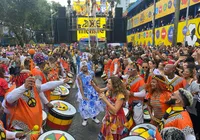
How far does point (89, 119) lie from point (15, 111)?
3.77 metres

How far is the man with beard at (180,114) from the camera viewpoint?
246cm

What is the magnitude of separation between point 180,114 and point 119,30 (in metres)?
29.1

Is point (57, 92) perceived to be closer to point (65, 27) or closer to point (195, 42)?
point (195, 42)

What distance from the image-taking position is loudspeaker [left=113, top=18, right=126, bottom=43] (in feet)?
100

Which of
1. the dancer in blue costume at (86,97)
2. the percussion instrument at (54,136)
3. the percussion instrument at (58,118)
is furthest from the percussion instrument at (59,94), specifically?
the percussion instrument at (54,136)

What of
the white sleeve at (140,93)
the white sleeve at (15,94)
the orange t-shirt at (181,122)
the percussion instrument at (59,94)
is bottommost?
the percussion instrument at (59,94)

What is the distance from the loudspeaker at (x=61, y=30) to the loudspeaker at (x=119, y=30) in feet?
22.4

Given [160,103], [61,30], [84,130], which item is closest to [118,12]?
[61,30]

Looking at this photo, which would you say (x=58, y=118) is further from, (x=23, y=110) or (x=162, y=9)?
(x=162, y=9)

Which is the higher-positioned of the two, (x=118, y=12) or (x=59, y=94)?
(x=118, y=12)

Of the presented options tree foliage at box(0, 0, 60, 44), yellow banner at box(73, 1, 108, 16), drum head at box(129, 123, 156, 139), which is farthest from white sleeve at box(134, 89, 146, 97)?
tree foliage at box(0, 0, 60, 44)

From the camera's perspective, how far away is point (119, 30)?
30969 mm

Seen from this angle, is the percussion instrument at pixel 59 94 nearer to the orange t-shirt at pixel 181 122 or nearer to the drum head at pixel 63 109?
the drum head at pixel 63 109

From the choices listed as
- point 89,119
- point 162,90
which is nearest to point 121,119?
point 162,90
